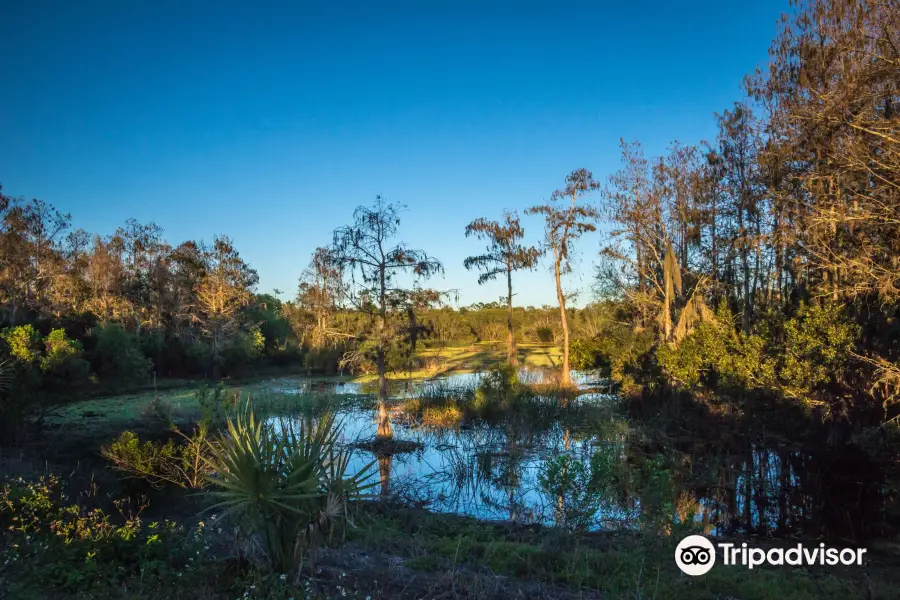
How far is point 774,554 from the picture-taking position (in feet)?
28.9

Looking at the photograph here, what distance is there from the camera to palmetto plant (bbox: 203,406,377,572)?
203 inches

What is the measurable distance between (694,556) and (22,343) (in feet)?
69.0

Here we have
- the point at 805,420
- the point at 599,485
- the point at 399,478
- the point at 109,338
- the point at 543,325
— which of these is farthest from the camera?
the point at 543,325

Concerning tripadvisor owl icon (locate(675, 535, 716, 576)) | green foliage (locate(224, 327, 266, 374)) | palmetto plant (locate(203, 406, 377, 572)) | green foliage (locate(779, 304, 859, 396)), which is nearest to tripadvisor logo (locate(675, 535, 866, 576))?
tripadvisor owl icon (locate(675, 535, 716, 576))

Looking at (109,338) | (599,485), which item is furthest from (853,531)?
(109,338)

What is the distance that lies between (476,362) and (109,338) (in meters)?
21.7

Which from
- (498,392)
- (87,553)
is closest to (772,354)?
(498,392)

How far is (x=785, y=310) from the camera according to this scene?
18109mm

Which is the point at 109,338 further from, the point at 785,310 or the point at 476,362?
the point at 785,310

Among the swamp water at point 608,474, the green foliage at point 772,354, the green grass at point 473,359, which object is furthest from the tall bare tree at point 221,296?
the green foliage at point 772,354

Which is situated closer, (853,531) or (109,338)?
(853,531)

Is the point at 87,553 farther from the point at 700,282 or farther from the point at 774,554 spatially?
the point at 700,282

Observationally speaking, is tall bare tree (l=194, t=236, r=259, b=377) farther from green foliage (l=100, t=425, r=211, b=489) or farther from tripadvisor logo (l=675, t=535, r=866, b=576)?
tripadvisor logo (l=675, t=535, r=866, b=576)

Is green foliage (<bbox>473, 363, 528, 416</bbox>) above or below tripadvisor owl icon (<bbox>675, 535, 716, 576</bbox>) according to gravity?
above
